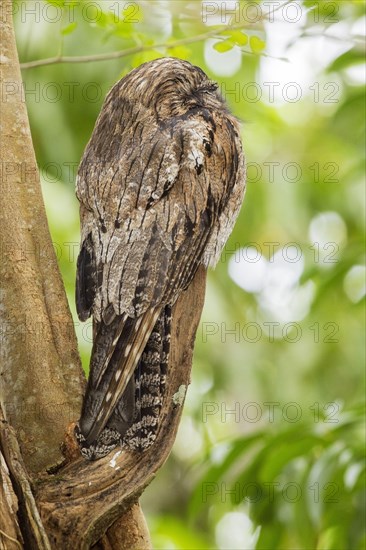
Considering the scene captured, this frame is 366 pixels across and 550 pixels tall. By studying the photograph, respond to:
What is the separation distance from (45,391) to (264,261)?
5.59 m

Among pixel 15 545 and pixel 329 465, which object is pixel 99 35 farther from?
pixel 15 545

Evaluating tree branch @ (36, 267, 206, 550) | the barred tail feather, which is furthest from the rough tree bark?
the barred tail feather

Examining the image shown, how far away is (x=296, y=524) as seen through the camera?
152 inches

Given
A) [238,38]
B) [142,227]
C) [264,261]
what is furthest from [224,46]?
[264,261]

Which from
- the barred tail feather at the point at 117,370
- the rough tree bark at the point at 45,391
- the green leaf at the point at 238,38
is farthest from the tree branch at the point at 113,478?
the green leaf at the point at 238,38

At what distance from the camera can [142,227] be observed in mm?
2781

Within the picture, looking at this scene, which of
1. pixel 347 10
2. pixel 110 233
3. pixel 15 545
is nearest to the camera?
pixel 15 545

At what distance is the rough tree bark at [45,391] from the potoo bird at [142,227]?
0.09 m

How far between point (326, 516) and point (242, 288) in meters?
4.92

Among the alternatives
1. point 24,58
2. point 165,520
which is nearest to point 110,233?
point 24,58

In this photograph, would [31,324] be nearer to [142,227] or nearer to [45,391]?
[45,391]

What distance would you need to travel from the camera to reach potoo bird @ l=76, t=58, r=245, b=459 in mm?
2709

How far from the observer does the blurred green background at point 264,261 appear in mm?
3814

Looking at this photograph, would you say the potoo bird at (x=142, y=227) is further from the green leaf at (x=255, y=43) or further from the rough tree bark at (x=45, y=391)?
the green leaf at (x=255, y=43)
